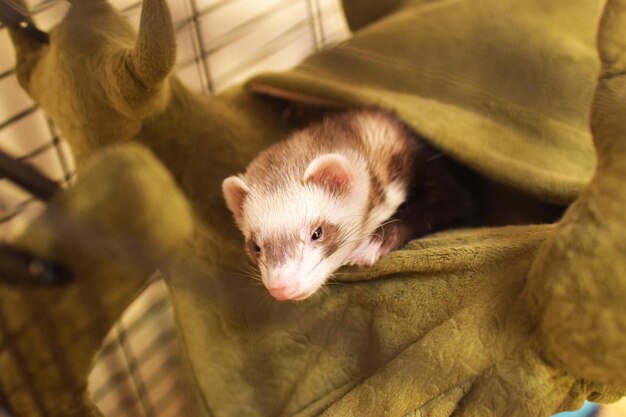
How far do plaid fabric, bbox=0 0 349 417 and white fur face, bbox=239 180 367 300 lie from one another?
7.4 inches

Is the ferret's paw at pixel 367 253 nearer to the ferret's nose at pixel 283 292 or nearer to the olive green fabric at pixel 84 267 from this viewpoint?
the ferret's nose at pixel 283 292

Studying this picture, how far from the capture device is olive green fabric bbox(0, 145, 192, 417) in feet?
1.80

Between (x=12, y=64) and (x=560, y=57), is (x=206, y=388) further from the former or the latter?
(x=560, y=57)

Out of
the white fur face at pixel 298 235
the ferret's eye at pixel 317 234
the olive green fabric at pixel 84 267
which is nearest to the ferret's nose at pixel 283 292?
the white fur face at pixel 298 235

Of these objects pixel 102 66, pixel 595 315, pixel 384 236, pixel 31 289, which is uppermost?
pixel 102 66

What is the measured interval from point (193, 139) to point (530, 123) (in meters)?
0.71

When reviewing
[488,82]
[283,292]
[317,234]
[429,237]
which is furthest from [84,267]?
[488,82]

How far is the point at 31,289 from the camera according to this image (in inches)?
23.4

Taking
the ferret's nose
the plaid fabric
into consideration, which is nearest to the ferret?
the ferret's nose

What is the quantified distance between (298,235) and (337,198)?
0.38 ft

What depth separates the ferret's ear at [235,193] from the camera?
97 cm

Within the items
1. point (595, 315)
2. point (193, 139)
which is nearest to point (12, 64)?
point (193, 139)

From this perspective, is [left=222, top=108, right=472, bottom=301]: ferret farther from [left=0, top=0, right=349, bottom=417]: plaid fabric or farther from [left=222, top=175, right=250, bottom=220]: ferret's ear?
[left=0, top=0, right=349, bottom=417]: plaid fabric

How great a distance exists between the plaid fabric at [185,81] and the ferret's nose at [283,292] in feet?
0.61
